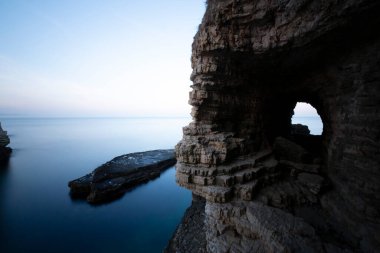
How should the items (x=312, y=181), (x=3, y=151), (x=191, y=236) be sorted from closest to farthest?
(x=312, y=181) < (x=191, y=236) < (x=3, y=151)

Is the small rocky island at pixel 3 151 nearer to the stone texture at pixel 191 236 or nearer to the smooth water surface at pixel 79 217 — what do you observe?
the smooth water surface at pixel 79 217

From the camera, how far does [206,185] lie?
7941 millimetres

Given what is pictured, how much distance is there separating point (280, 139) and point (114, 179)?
1756cm

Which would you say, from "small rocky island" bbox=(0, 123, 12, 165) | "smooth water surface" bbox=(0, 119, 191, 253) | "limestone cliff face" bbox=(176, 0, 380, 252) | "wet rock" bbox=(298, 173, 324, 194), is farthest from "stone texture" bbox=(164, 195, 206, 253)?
"small rocky island" bbox=(0, 123, 12, 165)

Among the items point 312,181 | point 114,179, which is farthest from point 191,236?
point 114,179

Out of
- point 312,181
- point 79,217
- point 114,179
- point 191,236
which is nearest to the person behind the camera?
point 312,181

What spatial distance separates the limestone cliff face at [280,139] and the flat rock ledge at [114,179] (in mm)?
12717

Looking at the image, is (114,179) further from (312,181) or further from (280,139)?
(312,181)

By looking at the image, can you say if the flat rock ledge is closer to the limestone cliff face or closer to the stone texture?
the stone texture

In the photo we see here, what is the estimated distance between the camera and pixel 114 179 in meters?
20.3

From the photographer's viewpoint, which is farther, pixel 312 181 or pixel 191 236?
pixel 191 236

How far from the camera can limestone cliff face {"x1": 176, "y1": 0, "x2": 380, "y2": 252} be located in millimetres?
5645

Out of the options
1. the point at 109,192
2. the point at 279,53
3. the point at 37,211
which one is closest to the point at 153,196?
the point at 109,192

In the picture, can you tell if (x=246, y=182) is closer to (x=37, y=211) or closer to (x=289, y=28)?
(x=289, y=28)
